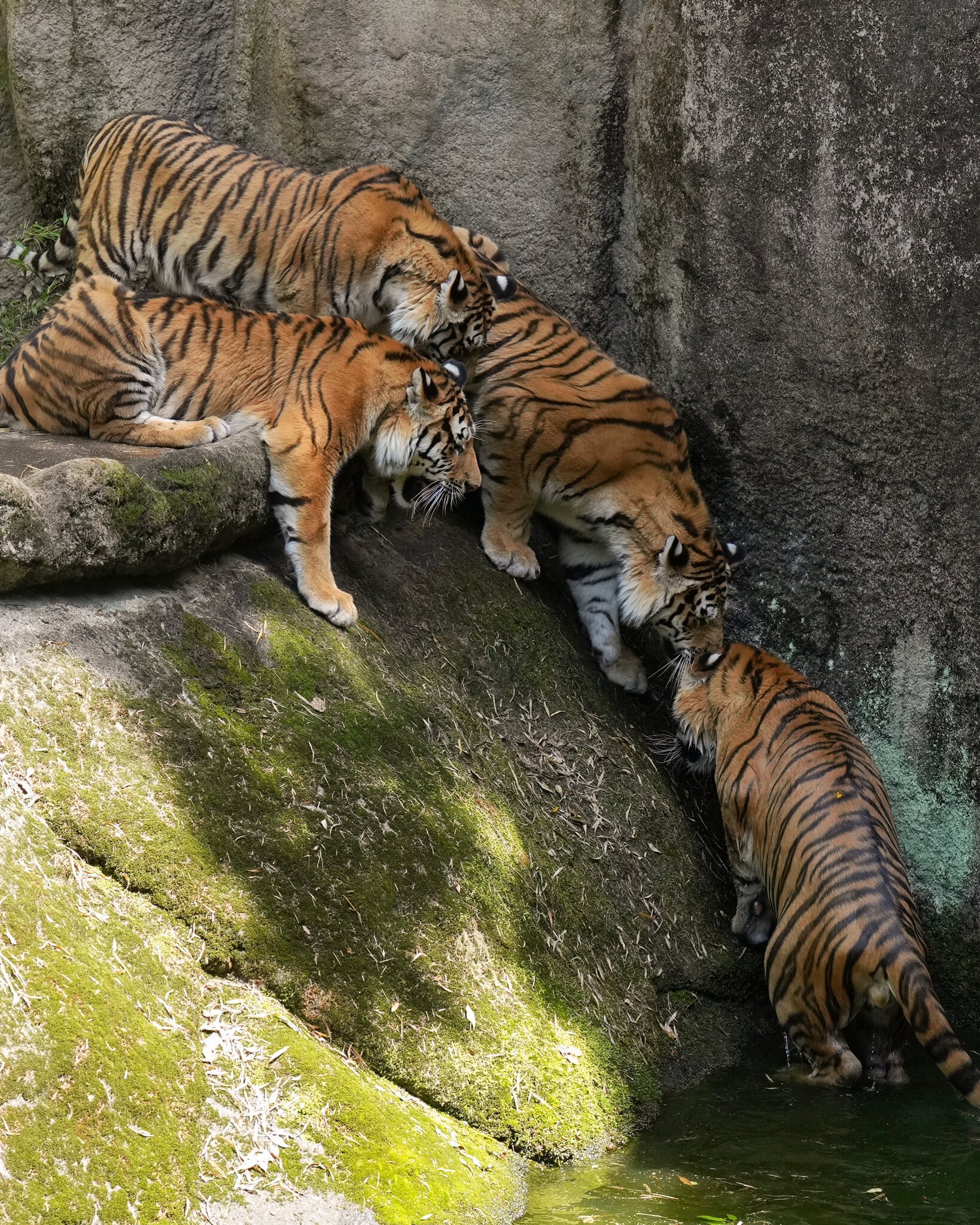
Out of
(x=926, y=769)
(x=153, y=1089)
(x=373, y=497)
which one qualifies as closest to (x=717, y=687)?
(x=926, y=769)

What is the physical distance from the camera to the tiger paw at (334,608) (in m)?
4.54

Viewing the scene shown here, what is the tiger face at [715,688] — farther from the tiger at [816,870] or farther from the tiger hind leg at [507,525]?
the tiger hind leg at [507,525]

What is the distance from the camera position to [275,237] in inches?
223

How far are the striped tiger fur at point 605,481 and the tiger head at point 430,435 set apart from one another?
45cm

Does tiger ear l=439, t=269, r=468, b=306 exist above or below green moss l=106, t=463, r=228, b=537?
above

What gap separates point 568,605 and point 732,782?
1.22 meters

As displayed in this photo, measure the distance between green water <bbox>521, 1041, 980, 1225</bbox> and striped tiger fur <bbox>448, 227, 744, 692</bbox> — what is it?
1.96 meters

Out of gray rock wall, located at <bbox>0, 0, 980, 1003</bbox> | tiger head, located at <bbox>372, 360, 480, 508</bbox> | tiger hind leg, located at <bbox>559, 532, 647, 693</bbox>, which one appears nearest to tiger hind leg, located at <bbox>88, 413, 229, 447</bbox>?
tiger head, located at <bbox>372, 360, 480, 508</bbox>

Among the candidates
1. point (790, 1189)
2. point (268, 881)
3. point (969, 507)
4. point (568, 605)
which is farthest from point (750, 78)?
point (790, 1189)

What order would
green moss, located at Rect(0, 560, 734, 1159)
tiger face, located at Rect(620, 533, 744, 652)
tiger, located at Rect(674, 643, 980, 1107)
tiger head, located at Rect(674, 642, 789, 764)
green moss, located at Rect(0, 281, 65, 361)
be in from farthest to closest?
green moss, located at Rect(0, 281, 65, 361), tiger face, located at Rect(620, 533, 744, 652), tiger head, located at Rect(674, 642, 789, 764), tiger, located at Rect(674, 643, 980, 1107), green moss, located at Rect(0, 560, 734, 1159)

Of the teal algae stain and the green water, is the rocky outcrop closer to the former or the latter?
the teal algae stain

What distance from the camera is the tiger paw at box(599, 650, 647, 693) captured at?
583 cm

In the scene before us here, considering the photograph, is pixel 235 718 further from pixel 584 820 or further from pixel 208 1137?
pixel 584 820

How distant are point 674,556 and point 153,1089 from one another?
326cm
